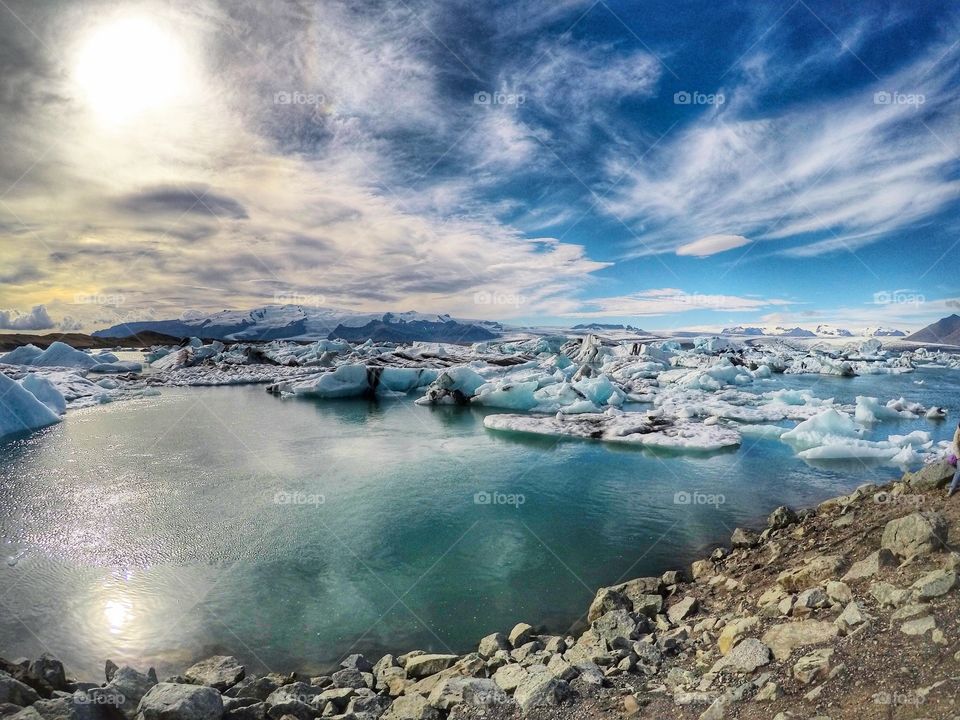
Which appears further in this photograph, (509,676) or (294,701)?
(509,676)

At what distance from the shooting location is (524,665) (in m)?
4.57

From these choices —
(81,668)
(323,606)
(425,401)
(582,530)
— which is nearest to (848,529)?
(582,530)

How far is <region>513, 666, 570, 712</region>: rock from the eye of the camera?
146 inches

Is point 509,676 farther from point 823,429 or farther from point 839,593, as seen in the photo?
point 823,429

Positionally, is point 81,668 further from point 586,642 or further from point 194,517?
point 586,642

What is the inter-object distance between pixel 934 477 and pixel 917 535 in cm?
203

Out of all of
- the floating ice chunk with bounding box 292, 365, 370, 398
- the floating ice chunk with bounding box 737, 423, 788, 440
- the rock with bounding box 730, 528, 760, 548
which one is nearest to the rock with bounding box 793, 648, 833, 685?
the rock with bounding box 730, 528, 760, 548

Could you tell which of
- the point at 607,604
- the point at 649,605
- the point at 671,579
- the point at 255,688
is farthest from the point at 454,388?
the point at 255,688

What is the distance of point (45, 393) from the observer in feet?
66.7

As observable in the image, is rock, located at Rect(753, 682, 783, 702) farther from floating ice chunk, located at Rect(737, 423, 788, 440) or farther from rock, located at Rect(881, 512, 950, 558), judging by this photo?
floating ice chunk, located at Rect(737, 423, 788, 440)

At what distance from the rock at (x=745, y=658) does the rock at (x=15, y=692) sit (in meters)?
5.52

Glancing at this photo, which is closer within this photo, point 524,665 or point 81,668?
point 524,665

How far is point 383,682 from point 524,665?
142 centimetres

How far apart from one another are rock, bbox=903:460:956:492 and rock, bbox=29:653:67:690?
9.36 meters
